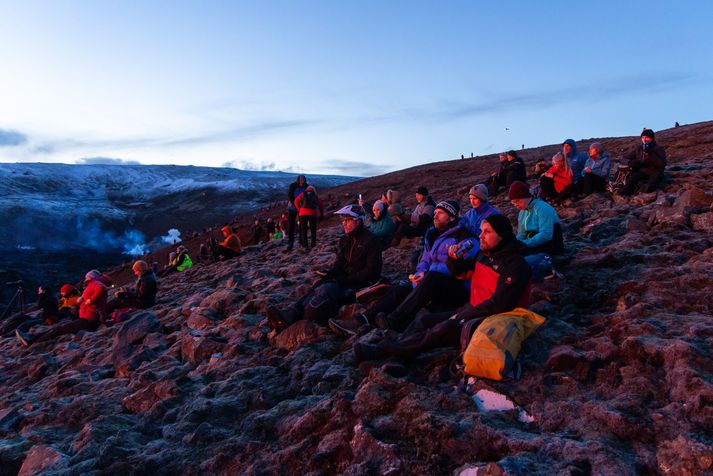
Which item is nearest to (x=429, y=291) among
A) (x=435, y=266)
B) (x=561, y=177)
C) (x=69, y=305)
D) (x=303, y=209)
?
(x=435, y=266)

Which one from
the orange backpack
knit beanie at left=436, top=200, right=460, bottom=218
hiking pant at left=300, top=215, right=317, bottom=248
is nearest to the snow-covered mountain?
hiking pant at left=300, top=215, right=317, bottom=248

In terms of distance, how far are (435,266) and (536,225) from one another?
1958 mm

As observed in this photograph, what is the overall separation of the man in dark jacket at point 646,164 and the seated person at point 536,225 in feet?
13.0

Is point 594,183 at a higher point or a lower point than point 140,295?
higher

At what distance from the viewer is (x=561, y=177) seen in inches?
438

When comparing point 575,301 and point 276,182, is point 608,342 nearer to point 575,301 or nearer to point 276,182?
point 575,301

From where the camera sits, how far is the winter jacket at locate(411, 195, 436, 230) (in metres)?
10.0

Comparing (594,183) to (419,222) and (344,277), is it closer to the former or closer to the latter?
(419,222)

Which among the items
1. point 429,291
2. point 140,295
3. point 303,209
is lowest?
point 140,295

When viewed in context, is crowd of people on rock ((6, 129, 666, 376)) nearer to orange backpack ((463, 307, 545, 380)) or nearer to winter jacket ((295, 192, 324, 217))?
winter jacket ((295, 192, 324, 217))

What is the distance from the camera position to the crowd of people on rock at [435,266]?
483 centimetres

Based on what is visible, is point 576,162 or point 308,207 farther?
point 308,207

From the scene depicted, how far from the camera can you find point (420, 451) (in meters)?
3.54

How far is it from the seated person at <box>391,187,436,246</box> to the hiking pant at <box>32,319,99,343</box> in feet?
19.2
